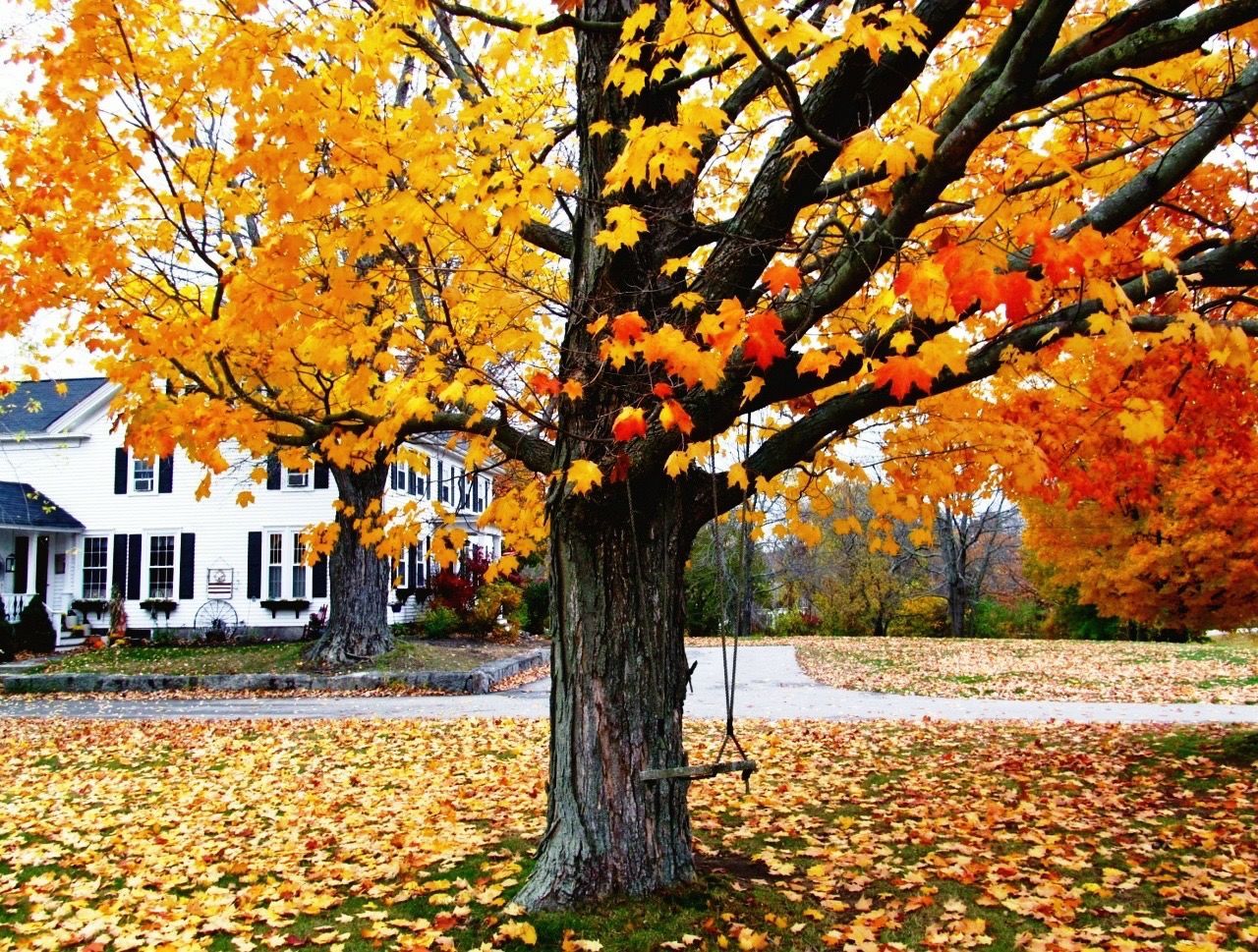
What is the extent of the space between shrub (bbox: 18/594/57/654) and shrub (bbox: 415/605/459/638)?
354 inches

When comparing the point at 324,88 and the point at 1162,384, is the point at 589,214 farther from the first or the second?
the point at 1162,384

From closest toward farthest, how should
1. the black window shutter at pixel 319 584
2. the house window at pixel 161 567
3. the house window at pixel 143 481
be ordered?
the black window shutter at pixel 319 584, the house window at pixel 161 567, the house window at pixel 143 481

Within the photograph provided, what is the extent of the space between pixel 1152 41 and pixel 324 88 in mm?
4164

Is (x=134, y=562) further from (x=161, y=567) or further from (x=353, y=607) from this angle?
(x=353, y=607)

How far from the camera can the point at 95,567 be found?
2653cm

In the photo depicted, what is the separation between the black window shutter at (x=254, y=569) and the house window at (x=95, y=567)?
423 centimetres

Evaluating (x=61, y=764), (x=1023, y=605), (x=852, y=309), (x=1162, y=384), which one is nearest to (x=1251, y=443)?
(x=1162, y=384)

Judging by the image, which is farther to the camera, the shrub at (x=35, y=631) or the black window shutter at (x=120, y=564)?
the black window shutter at (x=120, y=564)

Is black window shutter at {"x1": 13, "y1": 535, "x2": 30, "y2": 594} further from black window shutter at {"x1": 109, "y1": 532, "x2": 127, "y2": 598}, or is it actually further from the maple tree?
the maple tree

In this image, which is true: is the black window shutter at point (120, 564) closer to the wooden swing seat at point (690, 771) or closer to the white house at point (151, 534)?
the white house at point (151, 534)

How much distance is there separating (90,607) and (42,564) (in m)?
2.13

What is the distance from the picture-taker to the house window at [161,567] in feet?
85.5

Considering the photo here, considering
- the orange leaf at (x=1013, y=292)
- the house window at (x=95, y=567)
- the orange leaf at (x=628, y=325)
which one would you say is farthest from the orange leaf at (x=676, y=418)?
the house window at (x=95, y=567)

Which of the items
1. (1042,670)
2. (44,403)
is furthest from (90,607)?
(1042,670)
